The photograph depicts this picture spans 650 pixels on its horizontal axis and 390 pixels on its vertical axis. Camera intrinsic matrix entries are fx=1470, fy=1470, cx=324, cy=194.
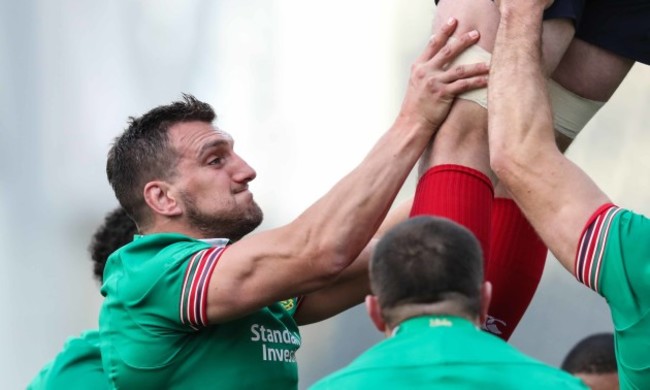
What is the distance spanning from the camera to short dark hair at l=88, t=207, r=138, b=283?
4.34 m

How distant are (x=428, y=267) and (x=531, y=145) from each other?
0.63 m

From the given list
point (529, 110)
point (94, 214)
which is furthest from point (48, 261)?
point (529, 110)

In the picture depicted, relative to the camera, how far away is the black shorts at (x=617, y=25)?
3.15 metres

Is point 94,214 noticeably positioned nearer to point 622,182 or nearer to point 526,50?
point 622,182

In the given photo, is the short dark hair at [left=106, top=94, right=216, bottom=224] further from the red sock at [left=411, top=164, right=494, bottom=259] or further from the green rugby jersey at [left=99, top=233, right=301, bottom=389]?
the red sock at [left=411, top=164, right=494, bottom=259]

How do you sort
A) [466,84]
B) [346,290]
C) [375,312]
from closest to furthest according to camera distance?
[375,312]
[466,84]
[346,290]

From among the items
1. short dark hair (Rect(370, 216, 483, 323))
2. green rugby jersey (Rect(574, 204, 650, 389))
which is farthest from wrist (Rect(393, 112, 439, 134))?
short dark hair (Rect(370, 216, 483, 323))

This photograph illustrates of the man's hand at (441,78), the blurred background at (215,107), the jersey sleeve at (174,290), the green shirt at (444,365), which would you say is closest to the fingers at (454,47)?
the man's hand at (441,78)

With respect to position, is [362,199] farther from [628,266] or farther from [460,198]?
[628,266]

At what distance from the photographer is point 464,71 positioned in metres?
3.10

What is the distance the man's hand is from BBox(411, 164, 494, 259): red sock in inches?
6.1

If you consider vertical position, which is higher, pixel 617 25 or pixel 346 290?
pixel 617 25

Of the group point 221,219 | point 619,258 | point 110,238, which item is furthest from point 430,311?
point 110,238

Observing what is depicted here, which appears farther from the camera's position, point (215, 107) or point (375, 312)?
point (215, 107)
